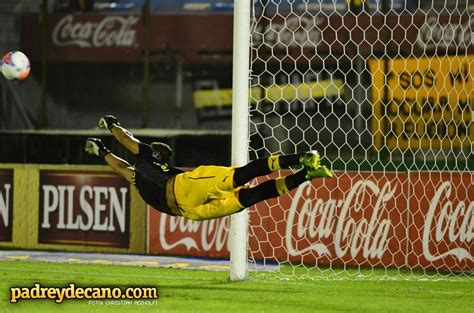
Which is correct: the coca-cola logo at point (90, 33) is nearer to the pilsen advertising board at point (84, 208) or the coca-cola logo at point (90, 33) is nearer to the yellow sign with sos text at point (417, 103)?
the yellow sign with sos text at point (417, 103)

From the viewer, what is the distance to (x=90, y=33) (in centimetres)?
2409

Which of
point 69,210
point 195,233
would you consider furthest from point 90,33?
point 195,233

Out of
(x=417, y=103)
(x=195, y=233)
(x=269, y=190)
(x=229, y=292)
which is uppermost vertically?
(x=417, y=103)

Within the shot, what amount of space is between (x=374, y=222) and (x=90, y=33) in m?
12.0

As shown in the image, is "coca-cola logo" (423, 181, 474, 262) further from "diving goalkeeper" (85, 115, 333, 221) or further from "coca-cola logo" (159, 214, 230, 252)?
"diving goalkeeper" (85, 115, 333, 221)

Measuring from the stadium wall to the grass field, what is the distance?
157cm

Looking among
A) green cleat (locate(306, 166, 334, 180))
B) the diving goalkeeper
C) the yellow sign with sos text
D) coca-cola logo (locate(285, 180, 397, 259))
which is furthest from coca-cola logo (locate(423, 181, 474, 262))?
green cleat (locate(306, 166, 334, 180))

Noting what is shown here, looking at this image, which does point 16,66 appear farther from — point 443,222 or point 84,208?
point 443,222

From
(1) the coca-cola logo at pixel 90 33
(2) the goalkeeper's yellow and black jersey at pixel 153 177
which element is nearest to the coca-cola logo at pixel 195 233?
(2) the goalkeeper's yellow and black jersey at pixel 153 177

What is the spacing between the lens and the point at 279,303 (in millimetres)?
10094

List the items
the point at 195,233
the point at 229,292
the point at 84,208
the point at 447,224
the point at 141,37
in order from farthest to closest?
the point at 141,37, the point at 84,208, the point at 195,233, the point at 447,224, the point at 229,292

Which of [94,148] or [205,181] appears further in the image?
[94,148]

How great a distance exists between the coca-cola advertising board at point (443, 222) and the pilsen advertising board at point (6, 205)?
5.33 m

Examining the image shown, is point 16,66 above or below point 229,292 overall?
above
